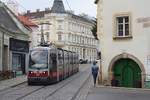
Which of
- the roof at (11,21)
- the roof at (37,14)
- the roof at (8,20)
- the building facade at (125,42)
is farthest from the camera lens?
the roof at (37,14)

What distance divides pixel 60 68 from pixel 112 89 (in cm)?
1107

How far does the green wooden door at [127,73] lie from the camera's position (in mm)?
35500

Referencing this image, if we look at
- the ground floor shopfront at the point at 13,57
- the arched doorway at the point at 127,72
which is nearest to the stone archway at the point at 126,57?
the arched doorway at the point at 127,72

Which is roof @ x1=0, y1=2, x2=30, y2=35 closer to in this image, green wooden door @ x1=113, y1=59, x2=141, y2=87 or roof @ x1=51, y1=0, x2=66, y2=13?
green wooden door @ x1=113, y1=59, x2=141, y2=87

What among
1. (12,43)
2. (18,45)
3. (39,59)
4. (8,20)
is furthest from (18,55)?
(39,59)

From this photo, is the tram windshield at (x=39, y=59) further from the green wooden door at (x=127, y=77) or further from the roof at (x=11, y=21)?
the roof at (x=11, y=21)

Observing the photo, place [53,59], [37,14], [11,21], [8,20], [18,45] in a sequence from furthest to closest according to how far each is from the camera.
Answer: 1. [37,14]
2. [11,21]
3. [8,20]
4. [18,45]
5. [53,59]

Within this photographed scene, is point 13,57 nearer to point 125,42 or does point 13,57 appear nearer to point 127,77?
point 127,77

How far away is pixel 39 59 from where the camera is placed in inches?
1518

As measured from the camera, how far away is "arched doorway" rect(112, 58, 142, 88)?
35438 millimetres

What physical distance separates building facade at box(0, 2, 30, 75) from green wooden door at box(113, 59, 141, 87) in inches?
577

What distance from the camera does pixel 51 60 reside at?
39125 millimetres

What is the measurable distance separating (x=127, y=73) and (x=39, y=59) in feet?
23.7

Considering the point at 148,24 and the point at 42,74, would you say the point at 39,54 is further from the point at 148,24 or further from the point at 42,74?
the point at 148,24
